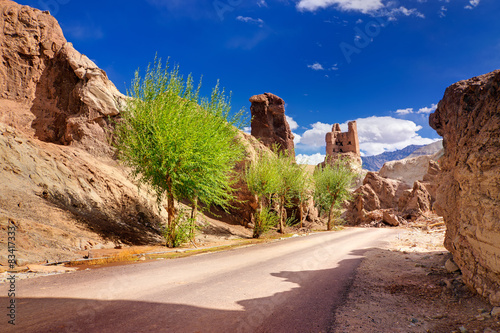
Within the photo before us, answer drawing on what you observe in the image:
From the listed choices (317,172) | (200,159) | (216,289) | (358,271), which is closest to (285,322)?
(216,289)

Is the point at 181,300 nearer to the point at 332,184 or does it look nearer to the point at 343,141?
the point at 332,184

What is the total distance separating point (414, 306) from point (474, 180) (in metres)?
2.38

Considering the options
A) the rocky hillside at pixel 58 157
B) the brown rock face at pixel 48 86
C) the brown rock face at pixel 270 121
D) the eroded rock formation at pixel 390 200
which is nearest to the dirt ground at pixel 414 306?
the rocky hillside at pixel 58 157

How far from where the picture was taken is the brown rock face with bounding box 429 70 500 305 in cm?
386

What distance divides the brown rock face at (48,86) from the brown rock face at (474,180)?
65.7ft

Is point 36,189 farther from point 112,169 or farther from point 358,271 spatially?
point 358,271

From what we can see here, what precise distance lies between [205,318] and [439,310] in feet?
12.3

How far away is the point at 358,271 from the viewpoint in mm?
7113

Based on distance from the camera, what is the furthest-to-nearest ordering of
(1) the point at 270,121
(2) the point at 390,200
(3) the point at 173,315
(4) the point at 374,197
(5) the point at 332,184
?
(1) the point at 270,121, (2) the point at 390,200, (4) the point at 374,197, (5) the point at 332,184, (3) the point at 173,315

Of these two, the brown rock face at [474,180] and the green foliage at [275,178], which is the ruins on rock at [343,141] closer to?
the green foliage at [275,178]

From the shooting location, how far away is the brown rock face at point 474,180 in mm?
3859

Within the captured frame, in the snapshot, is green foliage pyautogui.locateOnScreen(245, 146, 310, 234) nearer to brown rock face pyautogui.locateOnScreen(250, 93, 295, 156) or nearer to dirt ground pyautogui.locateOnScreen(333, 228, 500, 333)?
dirt ground pyautogui.locateOnScreen(333, 228, 500, 333)

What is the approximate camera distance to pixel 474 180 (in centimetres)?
438

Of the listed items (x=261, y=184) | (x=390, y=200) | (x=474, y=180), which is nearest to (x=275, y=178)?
(x=261, y=184)
